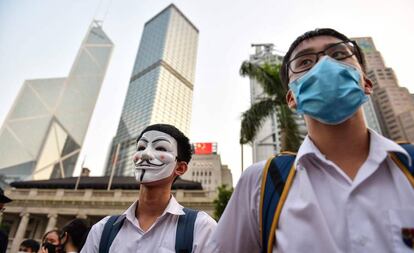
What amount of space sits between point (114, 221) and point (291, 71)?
6.93 ft

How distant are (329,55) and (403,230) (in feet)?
3.51

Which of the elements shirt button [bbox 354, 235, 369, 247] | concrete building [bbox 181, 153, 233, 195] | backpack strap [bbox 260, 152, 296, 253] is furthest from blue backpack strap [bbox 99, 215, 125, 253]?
concrete building [bbox 181, 153, 233, 195]

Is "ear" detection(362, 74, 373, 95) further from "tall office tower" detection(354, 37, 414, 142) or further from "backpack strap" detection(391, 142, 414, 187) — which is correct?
"tall office tower" detection(354, 37, 414, 142)

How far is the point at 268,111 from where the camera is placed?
9.03m

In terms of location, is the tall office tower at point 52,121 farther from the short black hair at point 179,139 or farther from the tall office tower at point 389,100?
the tall office tower at point 389,100

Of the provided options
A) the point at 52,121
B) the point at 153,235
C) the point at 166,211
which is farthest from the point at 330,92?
the point at 52,121

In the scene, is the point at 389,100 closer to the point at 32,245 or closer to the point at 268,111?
the point at 268,111

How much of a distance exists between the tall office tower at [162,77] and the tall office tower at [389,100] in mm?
75759

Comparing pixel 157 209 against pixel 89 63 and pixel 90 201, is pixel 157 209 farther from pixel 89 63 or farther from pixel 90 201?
pixel 89 63

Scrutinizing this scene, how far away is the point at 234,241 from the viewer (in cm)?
134

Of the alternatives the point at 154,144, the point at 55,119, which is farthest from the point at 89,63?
the point at 154,144

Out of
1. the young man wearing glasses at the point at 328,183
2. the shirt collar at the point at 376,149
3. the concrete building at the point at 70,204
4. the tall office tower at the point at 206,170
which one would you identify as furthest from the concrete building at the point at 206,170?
the shirt collar at the point at 376,149

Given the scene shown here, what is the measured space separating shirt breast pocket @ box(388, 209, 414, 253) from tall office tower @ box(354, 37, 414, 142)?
6768cm

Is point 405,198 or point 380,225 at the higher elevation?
point 405,198
